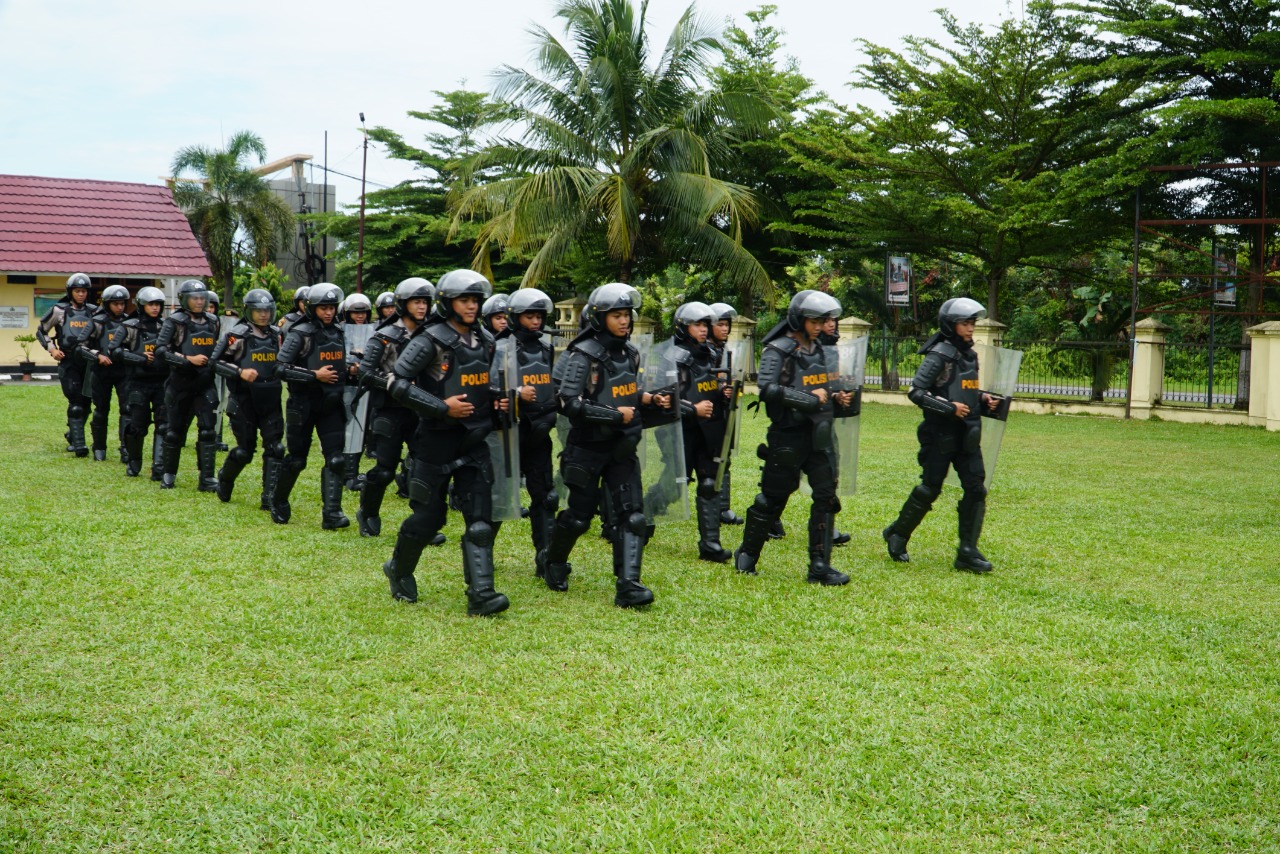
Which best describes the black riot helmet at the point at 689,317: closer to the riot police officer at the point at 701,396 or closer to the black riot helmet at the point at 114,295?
the riot police officer at the point at 701,396

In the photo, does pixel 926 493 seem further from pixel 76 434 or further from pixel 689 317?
pixel 76 434

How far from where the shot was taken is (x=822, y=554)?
7.47 meters

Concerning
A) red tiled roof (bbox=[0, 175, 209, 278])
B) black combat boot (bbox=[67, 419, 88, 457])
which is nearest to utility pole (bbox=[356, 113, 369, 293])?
red tiled roof (bbox=[0, 175, 209, 278])

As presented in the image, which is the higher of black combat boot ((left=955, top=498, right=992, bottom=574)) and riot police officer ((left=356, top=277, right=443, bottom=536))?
riot police officer ((left=356, top=277, right=443, bottom=536))

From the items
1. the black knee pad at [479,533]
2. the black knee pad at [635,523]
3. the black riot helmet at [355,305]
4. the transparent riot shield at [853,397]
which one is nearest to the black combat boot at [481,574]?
the black knee pad at [479,533]

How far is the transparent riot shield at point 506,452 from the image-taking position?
6719 mm

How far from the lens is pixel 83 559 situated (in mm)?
7641

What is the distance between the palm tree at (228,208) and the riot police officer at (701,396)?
A: 128 feet

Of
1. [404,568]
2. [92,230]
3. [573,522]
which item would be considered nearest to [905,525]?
[573,522]

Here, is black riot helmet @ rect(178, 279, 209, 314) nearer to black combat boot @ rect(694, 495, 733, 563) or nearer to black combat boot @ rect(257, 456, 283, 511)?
black combat boot @ rect(257, 456, 283, 511)

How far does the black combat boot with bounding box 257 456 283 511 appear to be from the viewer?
952cm

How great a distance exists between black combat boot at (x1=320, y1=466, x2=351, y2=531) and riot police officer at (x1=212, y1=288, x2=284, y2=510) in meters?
0.55

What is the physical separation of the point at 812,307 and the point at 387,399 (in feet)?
10.2

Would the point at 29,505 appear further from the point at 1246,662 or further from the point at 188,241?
the point at 188,241
